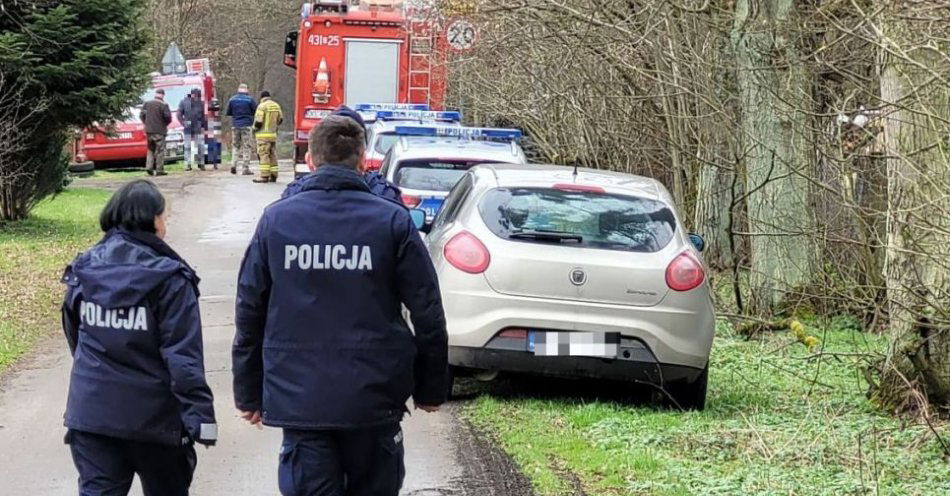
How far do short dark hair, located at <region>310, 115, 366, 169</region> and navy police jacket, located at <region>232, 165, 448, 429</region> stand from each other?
57 mm

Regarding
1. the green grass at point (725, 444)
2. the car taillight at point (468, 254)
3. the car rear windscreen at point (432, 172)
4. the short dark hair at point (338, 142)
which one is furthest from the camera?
the car rear windscreen at point (432, 172)

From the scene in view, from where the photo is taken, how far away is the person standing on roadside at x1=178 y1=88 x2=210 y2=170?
31.5 meters

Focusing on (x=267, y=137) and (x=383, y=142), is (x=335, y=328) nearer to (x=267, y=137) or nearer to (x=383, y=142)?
(x=383, y=142)

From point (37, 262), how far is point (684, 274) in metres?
9.89

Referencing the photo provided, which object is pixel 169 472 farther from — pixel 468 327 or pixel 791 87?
pixel 791 87

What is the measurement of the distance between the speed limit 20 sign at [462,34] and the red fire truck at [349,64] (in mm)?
9000

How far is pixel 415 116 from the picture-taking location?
63.4ft

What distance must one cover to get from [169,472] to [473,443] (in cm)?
321

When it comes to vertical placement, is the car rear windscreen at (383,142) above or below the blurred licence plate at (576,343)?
above

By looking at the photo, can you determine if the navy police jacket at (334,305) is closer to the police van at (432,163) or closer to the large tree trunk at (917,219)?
the large tree trunk at (917,219)

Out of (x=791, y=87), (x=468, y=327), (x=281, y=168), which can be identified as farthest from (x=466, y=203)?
(x=281, y=168)

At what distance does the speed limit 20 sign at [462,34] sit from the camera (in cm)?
1794

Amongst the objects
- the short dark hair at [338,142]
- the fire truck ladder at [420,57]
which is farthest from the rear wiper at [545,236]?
the fire truck ladder at [420,57]

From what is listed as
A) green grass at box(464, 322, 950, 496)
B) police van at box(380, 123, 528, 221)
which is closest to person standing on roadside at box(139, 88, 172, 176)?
police van at box(380, 123, 528, 221)
